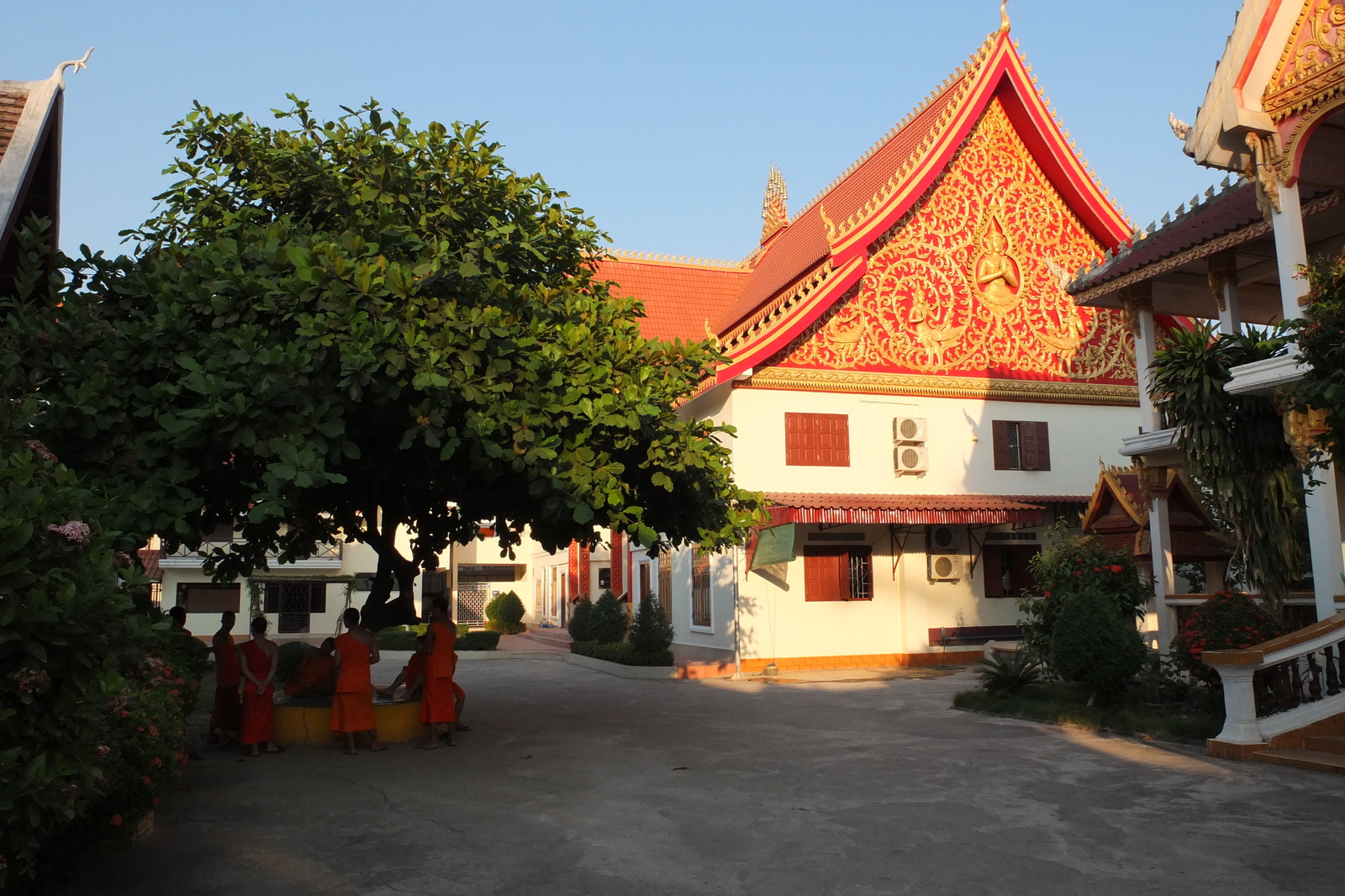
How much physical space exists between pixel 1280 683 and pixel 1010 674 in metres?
4.15

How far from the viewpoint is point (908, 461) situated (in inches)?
770

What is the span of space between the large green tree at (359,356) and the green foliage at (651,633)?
8.36 m

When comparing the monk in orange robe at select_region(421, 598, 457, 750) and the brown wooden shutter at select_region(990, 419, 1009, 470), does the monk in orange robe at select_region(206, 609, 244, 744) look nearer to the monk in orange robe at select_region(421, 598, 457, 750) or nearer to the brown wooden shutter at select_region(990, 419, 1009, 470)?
the monk in orange robe at select_region(421, 598, 457, 750)

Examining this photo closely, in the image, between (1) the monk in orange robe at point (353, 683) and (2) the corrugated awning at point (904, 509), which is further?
(2) the corrugated awning at point (904, 509)

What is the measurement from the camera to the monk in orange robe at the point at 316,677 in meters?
11.3

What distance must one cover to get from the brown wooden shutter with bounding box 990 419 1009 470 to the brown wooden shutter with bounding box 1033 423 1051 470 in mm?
658

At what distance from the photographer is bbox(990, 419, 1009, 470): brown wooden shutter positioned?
66.9 feet

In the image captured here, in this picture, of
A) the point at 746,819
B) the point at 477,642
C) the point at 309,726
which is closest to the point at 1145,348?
the point at 746,819

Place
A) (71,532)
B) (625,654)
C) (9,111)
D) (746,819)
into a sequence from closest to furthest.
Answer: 1. (71,532)
2. (746,819)
3. (9,111)
4. (625,654)

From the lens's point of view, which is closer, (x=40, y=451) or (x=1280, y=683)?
(x=40, y=451)

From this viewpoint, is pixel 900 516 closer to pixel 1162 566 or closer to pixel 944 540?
pixel 944 540

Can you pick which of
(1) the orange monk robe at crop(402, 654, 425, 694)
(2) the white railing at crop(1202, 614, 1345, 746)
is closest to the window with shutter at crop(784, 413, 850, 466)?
(1) the orange monk robe at crop(402, 654, 425, 694)

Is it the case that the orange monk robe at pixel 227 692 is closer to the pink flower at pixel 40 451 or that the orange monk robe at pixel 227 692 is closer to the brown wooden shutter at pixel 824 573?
the pink flower at pixel 40 451

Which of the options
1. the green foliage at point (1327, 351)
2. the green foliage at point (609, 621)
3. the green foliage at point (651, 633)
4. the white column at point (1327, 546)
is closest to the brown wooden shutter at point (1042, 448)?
the green foliage at point (651, 633)
